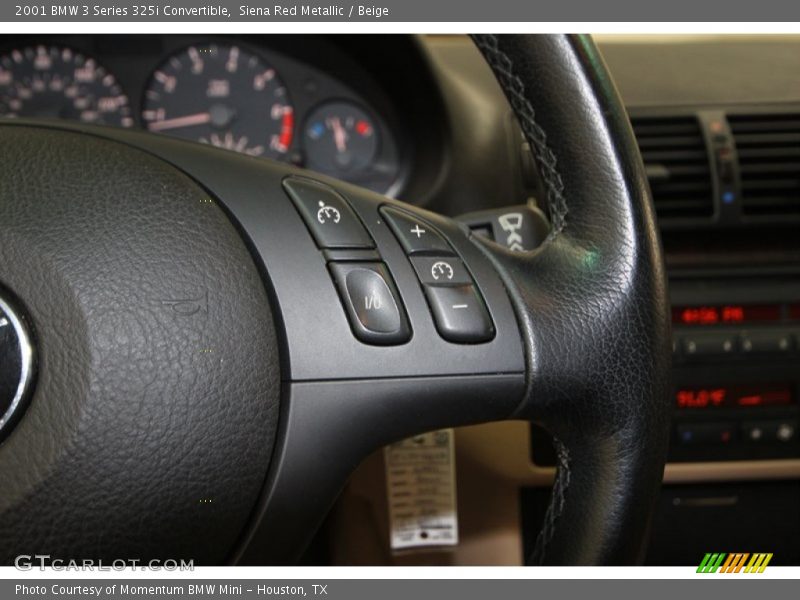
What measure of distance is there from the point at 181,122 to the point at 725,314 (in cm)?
73

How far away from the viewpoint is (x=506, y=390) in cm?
54

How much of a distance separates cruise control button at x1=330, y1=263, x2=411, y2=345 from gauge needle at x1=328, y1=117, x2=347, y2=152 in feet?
2.22

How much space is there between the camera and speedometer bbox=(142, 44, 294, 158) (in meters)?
1.16

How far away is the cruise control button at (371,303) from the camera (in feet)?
1.72

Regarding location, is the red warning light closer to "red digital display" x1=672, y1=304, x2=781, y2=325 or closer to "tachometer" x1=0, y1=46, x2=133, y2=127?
"tachometer" x1=0, y1=46, x2=133, y2=127

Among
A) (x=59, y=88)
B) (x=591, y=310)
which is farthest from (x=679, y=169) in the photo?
(x=59, y=88)

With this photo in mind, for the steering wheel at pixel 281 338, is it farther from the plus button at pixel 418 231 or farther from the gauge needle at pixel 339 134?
the gauge needle at pixel 339 134

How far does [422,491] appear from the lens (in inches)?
38.5

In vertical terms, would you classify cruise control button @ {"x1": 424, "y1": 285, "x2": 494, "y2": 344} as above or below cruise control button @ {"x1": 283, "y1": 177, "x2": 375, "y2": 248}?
below

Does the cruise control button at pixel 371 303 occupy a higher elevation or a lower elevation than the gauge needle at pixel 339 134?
lower

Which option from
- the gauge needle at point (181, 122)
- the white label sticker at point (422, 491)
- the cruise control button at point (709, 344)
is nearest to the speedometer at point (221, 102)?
the gauge needle at point (181, 122)

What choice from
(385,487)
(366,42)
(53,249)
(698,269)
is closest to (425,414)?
(53,249)

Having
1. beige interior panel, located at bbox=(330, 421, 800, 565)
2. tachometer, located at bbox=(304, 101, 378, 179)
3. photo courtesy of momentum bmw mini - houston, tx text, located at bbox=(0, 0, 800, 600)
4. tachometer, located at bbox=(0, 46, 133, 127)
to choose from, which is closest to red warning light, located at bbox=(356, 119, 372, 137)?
tachometer, located at bbox=(304, 101, 378, 179)

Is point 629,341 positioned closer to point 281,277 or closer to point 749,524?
point 281,277
